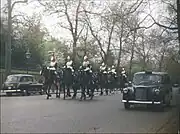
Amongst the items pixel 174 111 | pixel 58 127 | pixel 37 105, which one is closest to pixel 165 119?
pixel 174 111

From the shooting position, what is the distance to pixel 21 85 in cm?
354

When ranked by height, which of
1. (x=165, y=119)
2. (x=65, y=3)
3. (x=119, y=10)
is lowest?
(x=165, y=119)

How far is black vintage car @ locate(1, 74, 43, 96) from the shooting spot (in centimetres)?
303

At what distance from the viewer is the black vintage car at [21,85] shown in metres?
3.03

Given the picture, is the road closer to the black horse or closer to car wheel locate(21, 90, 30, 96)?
car wheel locate(21, 90, 30, 96)

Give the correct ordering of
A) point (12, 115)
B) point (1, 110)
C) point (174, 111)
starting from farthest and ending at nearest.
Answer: point (174, 111) → point (12, 115) → point (1, 110)

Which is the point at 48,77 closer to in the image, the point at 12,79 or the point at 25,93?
the point at 25,93

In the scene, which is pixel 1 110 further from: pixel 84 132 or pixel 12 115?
pixel 84 132

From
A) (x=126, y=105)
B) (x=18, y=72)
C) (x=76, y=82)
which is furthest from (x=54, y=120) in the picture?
(x=76, y=82)

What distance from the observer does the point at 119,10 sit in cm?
629

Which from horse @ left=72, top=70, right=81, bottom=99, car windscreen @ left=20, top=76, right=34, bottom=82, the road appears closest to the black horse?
horse @ left=72, top=70, right=81, bottom=99

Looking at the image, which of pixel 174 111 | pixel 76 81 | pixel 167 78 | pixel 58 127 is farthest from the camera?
pixel 76 81

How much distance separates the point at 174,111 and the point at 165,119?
48.7 inches

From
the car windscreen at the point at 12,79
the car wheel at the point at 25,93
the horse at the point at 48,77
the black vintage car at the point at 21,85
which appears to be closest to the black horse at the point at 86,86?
the horse at the point at 48,77
